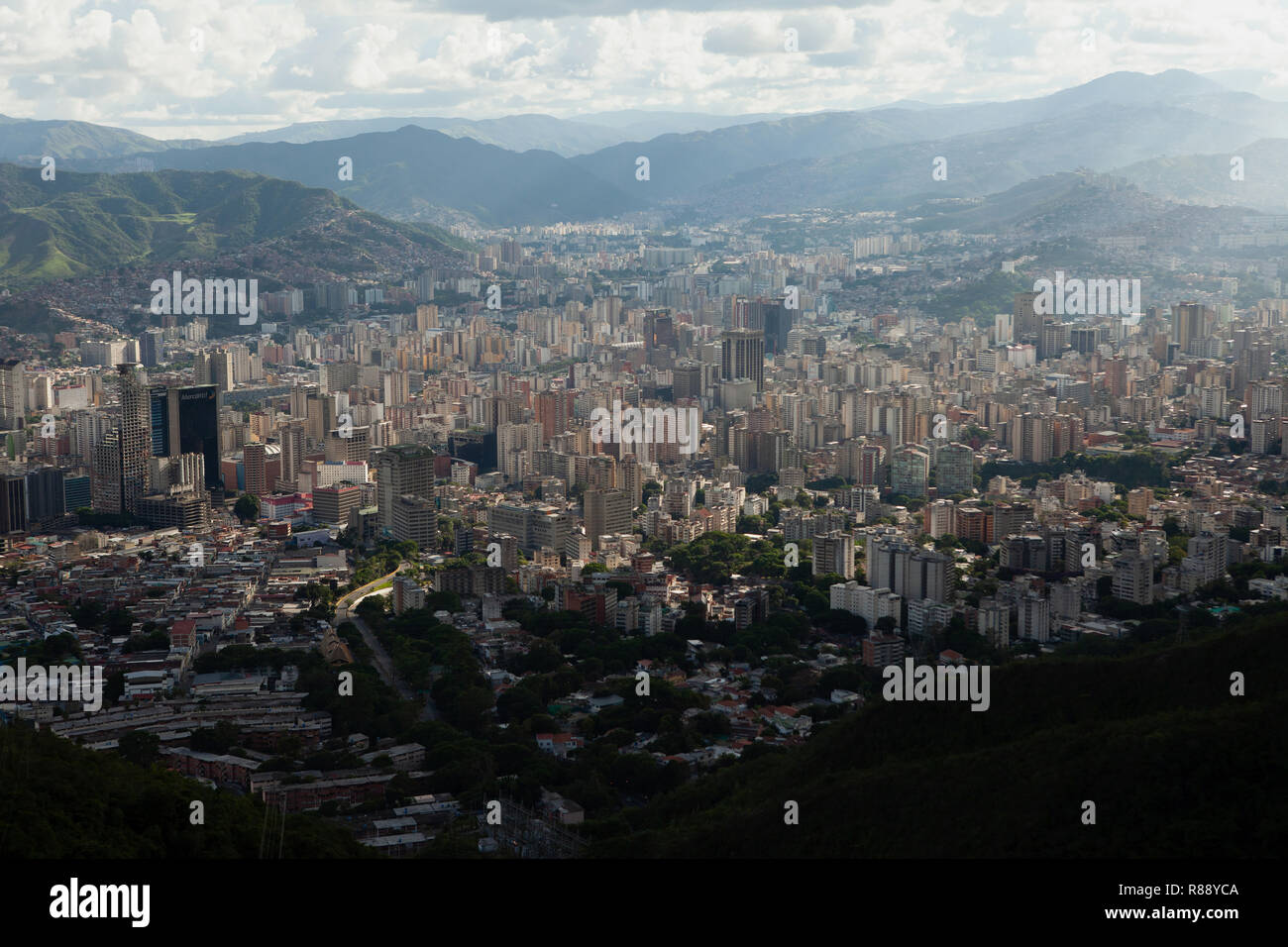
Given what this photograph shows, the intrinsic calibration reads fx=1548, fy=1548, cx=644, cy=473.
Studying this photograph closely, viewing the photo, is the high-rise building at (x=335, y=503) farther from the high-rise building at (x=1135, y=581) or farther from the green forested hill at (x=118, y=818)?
the green forested hill at (x=118, y=818)

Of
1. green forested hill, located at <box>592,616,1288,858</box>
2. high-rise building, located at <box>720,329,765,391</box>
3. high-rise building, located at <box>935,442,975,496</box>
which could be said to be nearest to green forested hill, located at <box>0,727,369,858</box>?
green forested hill, located at <box>592,616,1288,858</box>

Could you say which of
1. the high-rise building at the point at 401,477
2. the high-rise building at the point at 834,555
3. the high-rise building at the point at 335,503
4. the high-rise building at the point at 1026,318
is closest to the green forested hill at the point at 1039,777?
the high-rise building at the point at 834,555

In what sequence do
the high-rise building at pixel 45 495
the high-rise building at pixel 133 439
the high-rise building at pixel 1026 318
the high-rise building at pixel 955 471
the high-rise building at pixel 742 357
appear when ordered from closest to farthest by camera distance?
the high-rise building at pixel 45 495, the high-rise building at pixel 133 439, the high-rise building at pixel 955 471, the high-rise building at pixel 742 357, the high-rise building at pixel 1026 318

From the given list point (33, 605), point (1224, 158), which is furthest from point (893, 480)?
point (1224, 158)

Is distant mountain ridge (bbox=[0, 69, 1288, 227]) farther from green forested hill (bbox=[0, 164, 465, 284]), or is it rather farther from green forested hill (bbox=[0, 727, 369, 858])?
green forested hill (bbox=[0, 727, 369, 858])

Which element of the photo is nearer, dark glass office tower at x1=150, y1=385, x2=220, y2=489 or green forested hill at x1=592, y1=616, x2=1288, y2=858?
green forested hill at x1=592, y1=616, x2=1288, y2=858

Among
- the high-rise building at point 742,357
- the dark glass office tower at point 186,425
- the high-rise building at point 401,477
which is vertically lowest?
the high-rise building at point 401,477

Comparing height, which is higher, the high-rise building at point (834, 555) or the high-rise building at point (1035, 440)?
the high-rise building at point (1035, 440)
